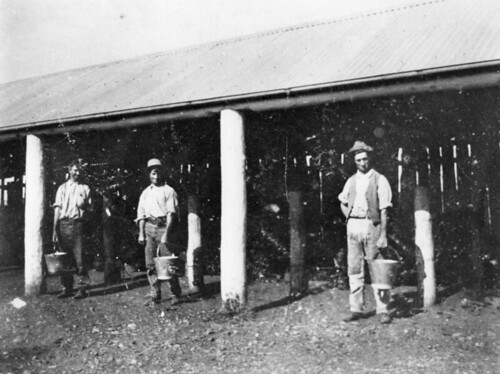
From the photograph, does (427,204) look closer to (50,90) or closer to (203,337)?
(203,337)

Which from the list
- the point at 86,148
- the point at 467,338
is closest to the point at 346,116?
the point at 467,338

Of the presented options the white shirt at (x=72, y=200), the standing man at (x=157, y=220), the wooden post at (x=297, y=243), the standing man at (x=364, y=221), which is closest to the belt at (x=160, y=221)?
the standing man at (x=157, y=220)

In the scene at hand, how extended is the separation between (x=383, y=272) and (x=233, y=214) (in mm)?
2184

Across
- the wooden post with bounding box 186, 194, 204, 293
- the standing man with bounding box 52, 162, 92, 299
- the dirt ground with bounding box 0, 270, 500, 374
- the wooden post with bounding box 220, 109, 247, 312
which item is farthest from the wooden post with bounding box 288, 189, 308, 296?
the standing man with bounding box 52, 162, 92, 299

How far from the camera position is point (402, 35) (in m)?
8.44

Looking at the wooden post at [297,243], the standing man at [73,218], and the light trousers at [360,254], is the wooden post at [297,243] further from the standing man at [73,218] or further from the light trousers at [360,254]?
the standing man at [73,218]

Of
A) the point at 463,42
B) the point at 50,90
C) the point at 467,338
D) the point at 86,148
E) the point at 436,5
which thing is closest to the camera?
the point at 467,338

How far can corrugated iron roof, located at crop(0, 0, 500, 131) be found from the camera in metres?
6.88

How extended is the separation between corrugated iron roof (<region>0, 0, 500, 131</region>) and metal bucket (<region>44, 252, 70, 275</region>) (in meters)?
2.22

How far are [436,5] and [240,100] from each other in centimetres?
529

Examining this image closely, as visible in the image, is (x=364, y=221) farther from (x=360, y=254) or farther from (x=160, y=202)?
(x=160, y=202)

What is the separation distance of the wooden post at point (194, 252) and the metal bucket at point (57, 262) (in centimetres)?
199

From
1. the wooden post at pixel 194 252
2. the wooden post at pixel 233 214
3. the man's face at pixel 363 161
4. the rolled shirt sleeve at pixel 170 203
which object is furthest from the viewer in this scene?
the wooden post at pixel 194 252

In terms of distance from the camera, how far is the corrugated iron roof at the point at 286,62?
6.88 meters
